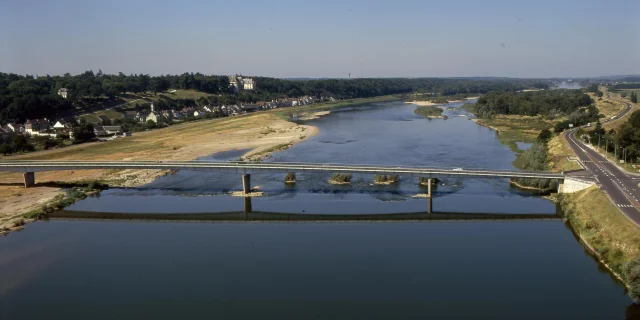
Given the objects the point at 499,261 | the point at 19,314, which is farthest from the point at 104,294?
the point at 499,261

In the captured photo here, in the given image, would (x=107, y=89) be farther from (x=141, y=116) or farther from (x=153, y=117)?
(x=153, y=117)

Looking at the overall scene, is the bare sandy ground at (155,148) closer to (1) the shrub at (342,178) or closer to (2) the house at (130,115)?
(2) the house at (130,115)

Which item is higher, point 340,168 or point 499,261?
point 340,168

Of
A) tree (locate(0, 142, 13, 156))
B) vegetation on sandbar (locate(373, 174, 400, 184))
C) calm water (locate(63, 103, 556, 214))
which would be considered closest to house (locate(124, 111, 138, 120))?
tree (locate(0, 142, 13, 156))

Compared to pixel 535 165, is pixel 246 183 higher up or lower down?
higher up

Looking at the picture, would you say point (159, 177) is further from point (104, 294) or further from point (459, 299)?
point (459, 299)

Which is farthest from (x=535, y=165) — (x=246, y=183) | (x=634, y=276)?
(x=246, y=183)

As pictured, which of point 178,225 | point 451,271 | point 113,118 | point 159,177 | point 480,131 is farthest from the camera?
point 113,118
